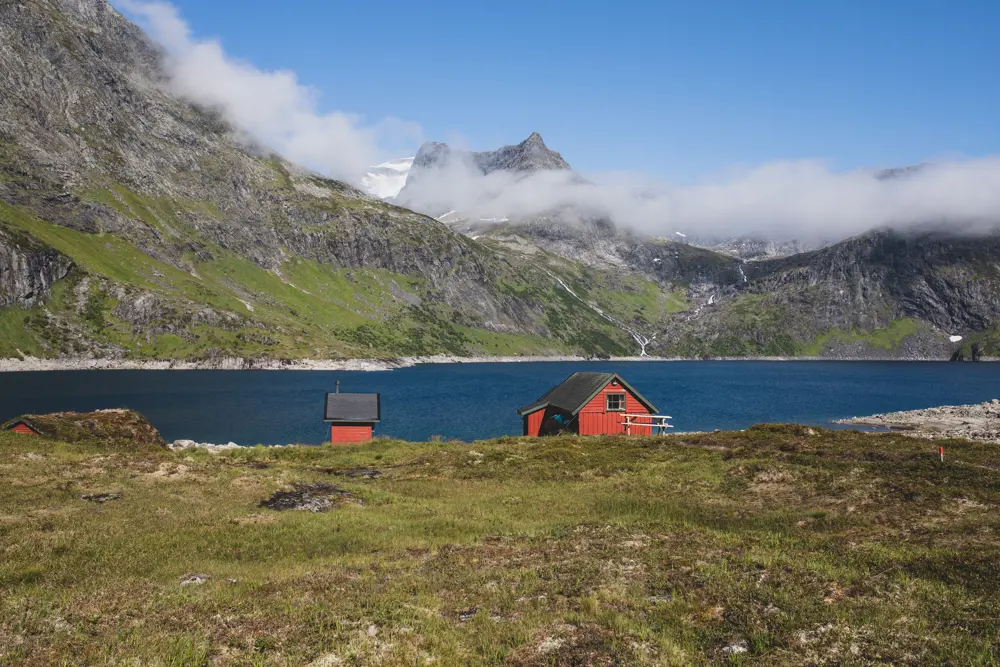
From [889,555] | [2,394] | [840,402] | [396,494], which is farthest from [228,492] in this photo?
[840,402]

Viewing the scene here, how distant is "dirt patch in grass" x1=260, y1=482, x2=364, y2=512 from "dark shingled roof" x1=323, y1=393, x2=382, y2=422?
116 feet

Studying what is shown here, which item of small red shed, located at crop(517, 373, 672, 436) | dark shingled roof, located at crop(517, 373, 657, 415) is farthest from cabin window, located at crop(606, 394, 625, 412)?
dark shingled roof, located at crop(517, 373, 657, 415)

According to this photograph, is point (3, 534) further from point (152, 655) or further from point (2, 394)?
point (2, 394)

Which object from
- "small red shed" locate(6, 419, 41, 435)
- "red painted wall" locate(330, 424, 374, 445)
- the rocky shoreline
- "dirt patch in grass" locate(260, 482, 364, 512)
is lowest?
the rocky shoreline

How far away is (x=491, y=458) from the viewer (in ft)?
149

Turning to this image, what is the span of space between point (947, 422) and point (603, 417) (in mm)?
68976

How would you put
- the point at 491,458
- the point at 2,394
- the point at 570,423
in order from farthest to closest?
the point at 2,394, the point at 570,423, the point at 491,458

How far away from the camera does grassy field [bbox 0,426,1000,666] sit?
1214cm

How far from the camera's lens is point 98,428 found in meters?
48.0

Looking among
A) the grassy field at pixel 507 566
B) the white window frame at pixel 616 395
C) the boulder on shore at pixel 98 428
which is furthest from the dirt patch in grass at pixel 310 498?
the white window frame at pixel 616 395

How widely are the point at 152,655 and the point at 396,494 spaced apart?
21552mm

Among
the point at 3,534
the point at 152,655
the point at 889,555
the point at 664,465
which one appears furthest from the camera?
the point at 664,465

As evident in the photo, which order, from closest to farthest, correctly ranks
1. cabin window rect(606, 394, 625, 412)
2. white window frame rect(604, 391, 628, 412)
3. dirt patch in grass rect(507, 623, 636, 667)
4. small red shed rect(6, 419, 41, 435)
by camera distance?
1. dirt patch in grass rect(507, 623, 636, 667)
2. small red shed rect(6, 419, 41, 435)
3. white window frame rect(604, 391, 628, 412)
4. cabin window rect(606, 394, 625, 412)

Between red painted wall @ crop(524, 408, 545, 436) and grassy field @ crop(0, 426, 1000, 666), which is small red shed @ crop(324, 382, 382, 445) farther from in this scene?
grassy field @ crop(0, 426, 1000, 666)
